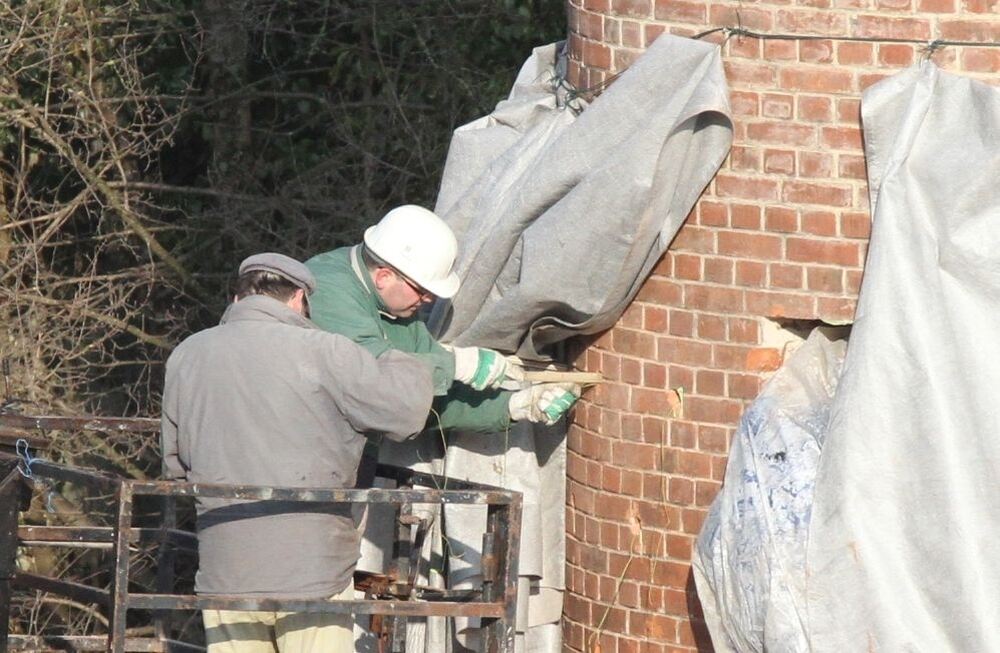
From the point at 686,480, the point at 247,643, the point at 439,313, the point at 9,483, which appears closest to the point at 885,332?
the point at 686,480

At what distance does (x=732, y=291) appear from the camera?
5.35m

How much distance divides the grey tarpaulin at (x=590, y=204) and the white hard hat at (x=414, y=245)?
25 centimetres

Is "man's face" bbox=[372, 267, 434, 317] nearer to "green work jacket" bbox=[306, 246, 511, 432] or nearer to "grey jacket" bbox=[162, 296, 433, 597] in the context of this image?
"green work jacket" bbox=[306, 246, 511, 432]

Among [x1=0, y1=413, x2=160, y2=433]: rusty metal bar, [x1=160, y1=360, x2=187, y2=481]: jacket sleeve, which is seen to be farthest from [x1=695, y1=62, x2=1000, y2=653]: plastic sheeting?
[x1=0, y1=413, x2=160, y2=433]: rusty metal bar

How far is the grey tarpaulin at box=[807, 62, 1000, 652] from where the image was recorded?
4.81 m

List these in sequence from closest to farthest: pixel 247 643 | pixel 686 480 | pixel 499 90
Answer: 1. pixel 247 643
2. pixel 686 480
3. pixel 499 90

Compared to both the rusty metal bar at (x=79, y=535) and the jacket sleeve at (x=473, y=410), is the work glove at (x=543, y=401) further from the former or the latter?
the rusty metal bar at (x=79, y=535)

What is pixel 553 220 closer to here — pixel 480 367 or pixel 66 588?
pixel 480 367

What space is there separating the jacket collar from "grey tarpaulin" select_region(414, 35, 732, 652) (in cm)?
81

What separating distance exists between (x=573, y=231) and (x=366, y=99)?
475 centimetres

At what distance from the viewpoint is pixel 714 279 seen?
5.38 metres

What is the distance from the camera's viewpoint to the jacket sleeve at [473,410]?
18.6 feet

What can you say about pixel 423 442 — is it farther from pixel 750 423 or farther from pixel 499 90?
pixel 499 90

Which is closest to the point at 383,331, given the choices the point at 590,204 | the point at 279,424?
the point at 279,424
